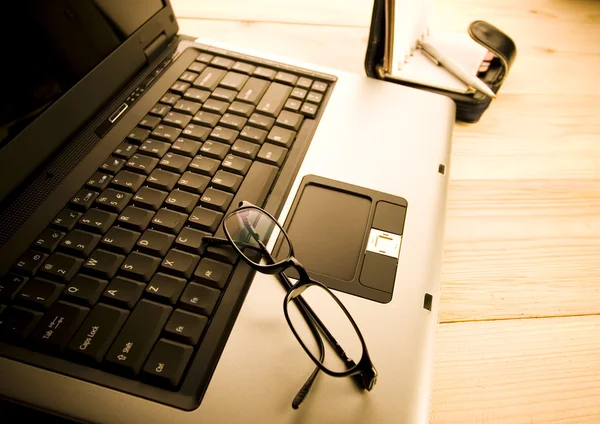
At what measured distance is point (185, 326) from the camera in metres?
0.34

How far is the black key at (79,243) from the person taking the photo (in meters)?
0.37

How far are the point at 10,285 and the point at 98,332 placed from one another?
0.09 metres

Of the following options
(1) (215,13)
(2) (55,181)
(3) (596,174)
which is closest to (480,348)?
(3) (596,174)

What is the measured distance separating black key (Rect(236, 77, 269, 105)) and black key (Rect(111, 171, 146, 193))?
0.52ft

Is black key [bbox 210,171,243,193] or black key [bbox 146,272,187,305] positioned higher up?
black key [bbox 210,171,243,193]

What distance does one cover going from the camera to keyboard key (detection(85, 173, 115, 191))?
412 millimetres

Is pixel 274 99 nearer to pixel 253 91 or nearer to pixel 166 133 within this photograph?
pixel 253 91

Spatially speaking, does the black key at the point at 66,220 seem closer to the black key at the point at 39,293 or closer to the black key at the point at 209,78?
the black key at the point at 39,293

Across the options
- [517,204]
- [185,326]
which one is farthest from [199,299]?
[517,204]

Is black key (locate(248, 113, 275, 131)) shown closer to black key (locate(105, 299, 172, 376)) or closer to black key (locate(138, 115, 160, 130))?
black key (locate(138, 115, 160, 130))

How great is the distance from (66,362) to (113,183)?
17 cm

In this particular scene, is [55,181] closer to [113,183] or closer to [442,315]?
[113,183]

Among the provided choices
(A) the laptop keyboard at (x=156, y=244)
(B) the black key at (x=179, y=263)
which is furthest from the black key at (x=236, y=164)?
(B) the black key at (x=179, y=263)

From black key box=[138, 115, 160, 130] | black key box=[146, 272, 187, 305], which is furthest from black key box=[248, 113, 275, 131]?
black key box=[146, 272, 187, 305]
